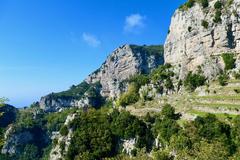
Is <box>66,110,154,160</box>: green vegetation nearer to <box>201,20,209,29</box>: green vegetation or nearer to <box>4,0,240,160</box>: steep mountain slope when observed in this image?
<box>4,0,240,160</box>: steep mountain slope

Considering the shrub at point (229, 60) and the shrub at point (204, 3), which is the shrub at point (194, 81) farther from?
the shrub at point (204, 3)

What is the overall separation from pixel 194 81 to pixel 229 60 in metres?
13.4

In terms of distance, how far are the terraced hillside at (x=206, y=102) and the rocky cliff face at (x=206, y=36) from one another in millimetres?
11420

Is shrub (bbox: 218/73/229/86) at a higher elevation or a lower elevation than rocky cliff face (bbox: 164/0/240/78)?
lower

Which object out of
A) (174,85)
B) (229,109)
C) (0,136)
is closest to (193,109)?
(229,109)

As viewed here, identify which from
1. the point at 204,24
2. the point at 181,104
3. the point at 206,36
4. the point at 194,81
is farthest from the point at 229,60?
the point at 181,104

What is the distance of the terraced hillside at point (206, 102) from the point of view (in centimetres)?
10738

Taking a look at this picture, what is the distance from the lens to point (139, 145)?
121 m

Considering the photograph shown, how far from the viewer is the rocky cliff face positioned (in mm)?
136625

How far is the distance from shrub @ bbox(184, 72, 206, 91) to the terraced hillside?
11.3 feet

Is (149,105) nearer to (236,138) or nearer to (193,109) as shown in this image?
(193,109)

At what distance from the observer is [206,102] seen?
116 metres

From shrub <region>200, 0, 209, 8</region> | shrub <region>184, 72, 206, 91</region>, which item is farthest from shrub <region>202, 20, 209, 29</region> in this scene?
shrub <region>184, 72, 206, 91</region>

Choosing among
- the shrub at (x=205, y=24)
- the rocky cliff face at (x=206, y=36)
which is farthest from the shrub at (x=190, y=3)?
the shrub at (x=205, y=24)
